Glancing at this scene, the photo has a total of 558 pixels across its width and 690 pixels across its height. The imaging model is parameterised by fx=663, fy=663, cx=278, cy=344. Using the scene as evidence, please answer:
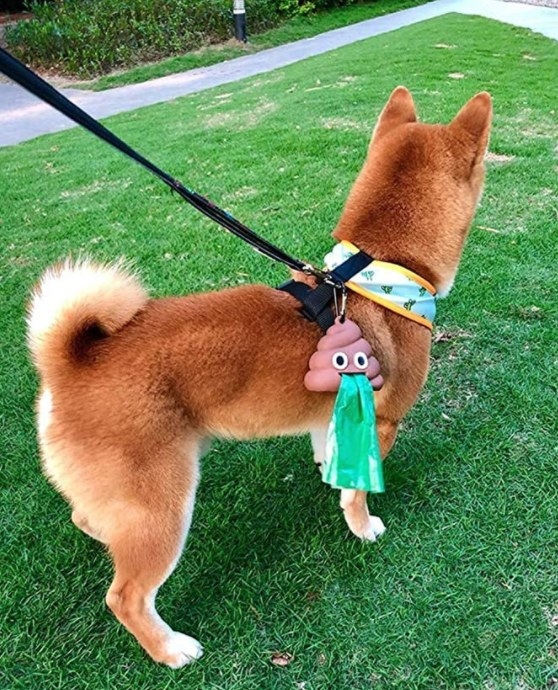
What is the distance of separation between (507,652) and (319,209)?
3.94 m

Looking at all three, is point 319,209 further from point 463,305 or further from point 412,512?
point 412,512

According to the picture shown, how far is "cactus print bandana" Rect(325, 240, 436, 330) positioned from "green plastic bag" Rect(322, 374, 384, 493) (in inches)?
13.4

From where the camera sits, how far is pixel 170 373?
79.8 inches

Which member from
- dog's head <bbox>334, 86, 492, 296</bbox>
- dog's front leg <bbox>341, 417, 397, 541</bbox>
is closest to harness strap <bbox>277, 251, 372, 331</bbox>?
dog's head <bbox>334, 86, 492, 296</bbox>

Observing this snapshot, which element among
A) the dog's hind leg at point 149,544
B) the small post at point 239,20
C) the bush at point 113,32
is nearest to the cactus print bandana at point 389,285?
the dog's hind leg at point 149,544

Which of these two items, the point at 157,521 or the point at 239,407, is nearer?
the point at 157,521

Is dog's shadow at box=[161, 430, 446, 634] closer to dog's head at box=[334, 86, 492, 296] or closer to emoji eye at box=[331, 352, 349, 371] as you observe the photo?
emoji eye at box=[331, 352, 349, 371]

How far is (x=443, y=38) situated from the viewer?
517 inches

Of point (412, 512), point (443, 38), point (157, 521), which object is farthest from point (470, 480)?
point (443, 38)

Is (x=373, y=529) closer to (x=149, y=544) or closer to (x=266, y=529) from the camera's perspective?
(x=266, y=529)

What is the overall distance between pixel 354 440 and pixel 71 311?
3.22 feet

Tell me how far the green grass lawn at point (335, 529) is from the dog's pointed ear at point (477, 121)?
4.39ft

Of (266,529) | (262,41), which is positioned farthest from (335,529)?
(262,41)

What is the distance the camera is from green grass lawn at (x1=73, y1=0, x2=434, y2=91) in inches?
573
